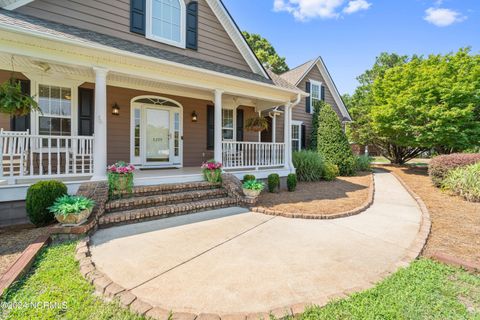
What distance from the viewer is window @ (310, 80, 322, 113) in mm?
14018

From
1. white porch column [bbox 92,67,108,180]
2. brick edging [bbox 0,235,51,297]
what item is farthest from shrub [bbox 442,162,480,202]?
brick edging [bbox 0,235,51,297]

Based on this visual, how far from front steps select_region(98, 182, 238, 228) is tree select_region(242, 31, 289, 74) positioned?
22307mm

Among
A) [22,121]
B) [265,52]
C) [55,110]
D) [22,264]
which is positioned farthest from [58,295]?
[265,52]

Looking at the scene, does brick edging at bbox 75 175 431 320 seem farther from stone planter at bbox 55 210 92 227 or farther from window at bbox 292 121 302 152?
window at bbox 292 121 302 152

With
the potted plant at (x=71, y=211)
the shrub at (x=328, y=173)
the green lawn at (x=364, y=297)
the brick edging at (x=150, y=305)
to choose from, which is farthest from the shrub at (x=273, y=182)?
the potted plant at (x=71, y=211)

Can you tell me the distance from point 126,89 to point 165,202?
429cm

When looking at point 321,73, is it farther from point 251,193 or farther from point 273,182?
point 251,193

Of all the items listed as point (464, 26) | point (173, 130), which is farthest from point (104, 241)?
point (464, 26)

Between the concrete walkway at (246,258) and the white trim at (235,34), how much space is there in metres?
6.00

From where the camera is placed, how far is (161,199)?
508 cm

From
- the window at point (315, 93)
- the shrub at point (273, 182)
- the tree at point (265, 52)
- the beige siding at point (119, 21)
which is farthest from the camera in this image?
the tree at point (265, 52)

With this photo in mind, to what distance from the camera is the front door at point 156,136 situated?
7492mm

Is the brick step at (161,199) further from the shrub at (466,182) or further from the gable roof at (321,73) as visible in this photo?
the gable roof at (321,73)

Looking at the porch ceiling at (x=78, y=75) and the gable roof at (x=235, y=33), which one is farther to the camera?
the gable roof at (x=235, y=33)
